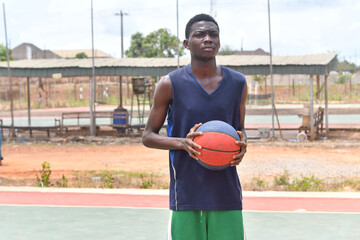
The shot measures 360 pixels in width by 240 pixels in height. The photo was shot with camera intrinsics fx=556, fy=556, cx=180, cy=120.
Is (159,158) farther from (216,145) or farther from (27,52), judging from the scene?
(27,52)

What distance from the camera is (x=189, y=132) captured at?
2789 millimetres

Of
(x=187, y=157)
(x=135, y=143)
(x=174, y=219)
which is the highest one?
(x=187, y=157)

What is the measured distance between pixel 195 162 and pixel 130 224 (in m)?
3.39

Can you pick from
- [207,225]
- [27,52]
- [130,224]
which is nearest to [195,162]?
[207,225]

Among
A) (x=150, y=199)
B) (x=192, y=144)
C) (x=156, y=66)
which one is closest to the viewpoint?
(x=192, y=144)

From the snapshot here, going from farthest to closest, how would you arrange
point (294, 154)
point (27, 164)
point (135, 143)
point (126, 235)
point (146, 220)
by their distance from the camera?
point (135, 143)
point (294, 154)
point (27, 164)
point (146, 220)
point (126, 235)

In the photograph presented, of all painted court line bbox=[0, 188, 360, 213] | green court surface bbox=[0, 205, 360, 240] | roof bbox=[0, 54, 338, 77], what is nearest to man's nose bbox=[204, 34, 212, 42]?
green court surface bbox=[0, 205, 360, 240]

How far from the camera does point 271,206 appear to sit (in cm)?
702

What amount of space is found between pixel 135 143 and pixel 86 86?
5034cm

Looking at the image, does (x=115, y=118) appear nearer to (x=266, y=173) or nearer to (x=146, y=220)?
(x=266, y=173)

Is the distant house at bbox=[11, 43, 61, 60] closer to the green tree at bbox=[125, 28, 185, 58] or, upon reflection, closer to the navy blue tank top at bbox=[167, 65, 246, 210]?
the green tree at bbox=[125, 28, 185, 58]

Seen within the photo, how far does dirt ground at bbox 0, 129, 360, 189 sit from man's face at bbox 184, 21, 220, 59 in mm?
7827

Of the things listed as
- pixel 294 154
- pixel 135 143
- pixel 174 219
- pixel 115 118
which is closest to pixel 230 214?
pixel 174 219

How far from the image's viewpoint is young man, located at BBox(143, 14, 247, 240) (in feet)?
9.25
